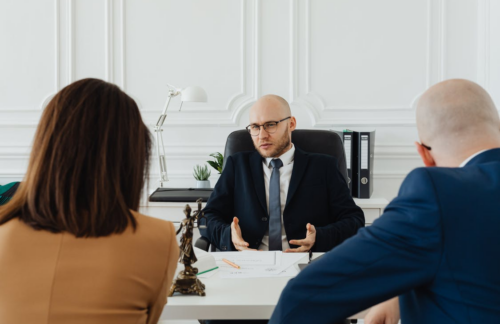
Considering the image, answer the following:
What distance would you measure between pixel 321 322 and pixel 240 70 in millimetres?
2701

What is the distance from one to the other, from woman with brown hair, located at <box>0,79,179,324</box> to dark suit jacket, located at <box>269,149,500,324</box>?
0.98 feet

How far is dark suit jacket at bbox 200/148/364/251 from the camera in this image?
234cm

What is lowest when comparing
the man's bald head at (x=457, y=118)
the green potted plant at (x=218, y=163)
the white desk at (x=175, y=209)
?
the white desk at (x=175, y=209)

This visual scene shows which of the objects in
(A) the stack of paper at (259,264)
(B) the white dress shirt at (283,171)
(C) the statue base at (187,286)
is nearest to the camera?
(C) the statue base at (187,286)

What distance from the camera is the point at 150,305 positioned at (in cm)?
109

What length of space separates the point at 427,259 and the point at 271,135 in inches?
63.5

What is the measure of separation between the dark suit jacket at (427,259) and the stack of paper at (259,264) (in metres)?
0.62

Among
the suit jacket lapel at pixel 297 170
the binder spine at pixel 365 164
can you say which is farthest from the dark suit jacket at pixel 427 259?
the binder spine at pixel 365 164

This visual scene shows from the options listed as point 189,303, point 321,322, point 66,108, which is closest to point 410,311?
point 321,322

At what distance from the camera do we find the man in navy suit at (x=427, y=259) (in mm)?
941

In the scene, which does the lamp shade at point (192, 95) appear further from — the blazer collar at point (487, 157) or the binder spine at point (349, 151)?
the blazer collar at point (487, 157)

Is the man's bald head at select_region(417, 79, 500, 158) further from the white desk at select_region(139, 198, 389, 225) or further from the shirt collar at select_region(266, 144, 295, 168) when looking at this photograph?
the white desk at select_region(139, 198, 389, 225)

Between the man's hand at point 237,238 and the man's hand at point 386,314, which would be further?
the man's hand at point 237,238

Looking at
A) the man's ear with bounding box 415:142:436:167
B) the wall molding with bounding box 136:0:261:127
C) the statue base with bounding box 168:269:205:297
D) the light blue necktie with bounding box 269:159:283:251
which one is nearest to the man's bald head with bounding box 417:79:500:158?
the man's ear with bounding box 415:142:436:167
